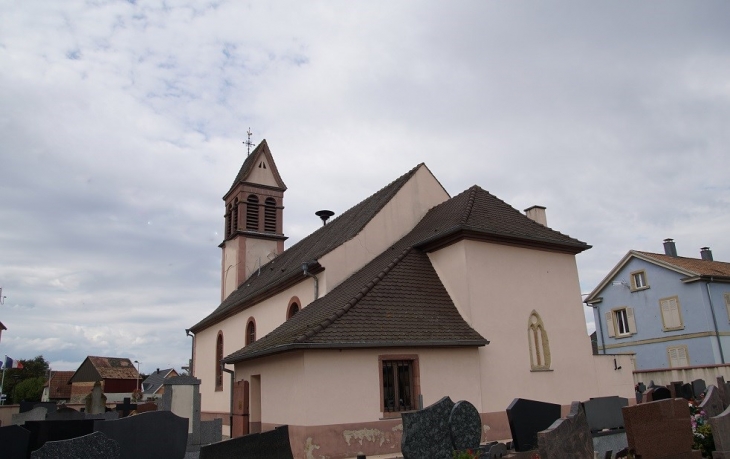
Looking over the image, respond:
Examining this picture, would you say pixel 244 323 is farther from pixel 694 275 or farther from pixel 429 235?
pixel 694 275

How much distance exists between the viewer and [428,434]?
28.0 feet

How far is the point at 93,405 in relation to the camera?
858 inches

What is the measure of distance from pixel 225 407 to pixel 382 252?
10.2 metres

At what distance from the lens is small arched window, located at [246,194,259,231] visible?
29.3 m

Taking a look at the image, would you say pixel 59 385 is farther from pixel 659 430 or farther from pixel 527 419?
pixel 659 430

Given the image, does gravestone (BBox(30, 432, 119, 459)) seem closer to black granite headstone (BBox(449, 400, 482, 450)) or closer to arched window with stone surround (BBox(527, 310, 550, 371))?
black granite headstone (BBox(449, 400, 482, 450))

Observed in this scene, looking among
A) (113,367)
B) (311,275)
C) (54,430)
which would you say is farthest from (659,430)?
(113,367)

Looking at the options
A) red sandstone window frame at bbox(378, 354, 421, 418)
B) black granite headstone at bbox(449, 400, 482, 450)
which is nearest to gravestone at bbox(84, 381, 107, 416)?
red sandstone window frame at bbox(378, 354, 421, 418)

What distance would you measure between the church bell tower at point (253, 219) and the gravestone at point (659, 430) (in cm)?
2277

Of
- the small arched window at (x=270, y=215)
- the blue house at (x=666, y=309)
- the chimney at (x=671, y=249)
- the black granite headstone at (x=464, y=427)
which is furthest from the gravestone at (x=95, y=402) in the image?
the chimney at (x=671, y=249)

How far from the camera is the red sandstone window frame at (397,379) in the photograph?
520 inches

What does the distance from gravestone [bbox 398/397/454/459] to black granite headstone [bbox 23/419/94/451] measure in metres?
5.55

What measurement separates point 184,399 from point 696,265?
2757 cm

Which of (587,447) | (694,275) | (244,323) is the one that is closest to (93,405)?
(244,323)
